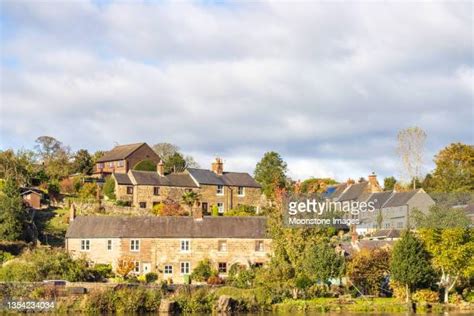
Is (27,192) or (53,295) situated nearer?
(53,295)

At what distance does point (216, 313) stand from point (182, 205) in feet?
105

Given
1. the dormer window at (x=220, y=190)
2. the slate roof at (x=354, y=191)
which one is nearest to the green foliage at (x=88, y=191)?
the dormer window at (x=220, y=190)

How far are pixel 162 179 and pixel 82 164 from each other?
66.9 ft

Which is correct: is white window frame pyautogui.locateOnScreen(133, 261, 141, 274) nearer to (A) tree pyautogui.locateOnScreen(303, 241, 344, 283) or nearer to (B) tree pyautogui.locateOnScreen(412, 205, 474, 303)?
(A) tree pyautogui.locateOnScreen(303, 241, 344, 283)

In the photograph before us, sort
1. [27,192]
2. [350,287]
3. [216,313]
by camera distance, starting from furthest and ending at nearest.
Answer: [27,192] < [350,287] < [216,313]

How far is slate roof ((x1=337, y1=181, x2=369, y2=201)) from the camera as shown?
91.1 metres

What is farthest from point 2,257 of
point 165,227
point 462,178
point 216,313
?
point 462,178

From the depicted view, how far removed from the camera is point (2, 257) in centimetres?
6103

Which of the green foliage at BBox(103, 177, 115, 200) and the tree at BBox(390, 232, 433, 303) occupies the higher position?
the green foliage at BBox(103, 177, 115, 200)

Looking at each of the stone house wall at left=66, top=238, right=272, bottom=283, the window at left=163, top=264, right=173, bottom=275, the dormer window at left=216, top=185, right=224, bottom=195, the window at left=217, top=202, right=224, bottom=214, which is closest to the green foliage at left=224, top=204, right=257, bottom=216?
the window at left=217, top=202, right=224, bottom=214

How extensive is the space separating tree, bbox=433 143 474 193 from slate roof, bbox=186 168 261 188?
21.5m

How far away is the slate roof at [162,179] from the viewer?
8119 cm

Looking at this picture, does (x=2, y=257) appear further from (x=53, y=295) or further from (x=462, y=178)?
(x=462, y=178)

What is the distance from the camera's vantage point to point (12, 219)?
6631 centimetres
